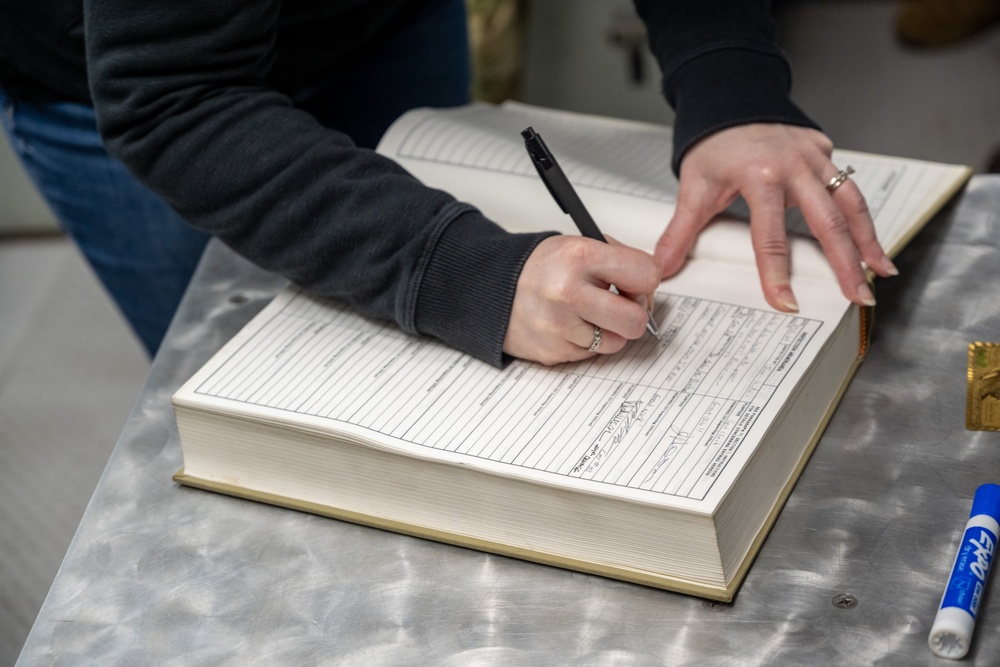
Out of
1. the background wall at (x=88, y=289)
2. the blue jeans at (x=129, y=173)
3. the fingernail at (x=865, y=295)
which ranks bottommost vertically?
the background wall at (x=88, y=289)

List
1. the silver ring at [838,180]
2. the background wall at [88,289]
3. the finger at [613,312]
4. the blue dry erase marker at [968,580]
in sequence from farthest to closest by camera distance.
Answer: the background wall at [88,289], the silver ring at [838,180], the finger at [613,312], the blue dry erase marker at [968,580]

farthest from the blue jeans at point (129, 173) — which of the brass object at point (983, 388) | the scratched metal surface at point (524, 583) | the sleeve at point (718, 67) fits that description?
the brass object at point (983, 388)

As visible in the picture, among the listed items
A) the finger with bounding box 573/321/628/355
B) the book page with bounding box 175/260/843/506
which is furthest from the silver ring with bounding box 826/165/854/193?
the finger with bounding box 573/321/628/355

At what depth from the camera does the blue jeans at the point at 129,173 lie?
38.4 inches

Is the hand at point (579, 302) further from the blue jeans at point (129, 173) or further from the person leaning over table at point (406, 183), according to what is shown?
the blue jeans at point (129, 173)

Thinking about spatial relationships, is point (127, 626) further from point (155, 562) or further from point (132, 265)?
point (132, 265)

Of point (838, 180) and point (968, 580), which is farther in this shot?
point (838, 180)

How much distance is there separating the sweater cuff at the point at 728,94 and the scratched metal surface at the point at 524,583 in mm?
198

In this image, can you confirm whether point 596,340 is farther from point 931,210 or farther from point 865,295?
point 931,210

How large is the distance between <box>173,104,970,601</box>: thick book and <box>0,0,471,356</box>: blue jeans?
34 centimetres

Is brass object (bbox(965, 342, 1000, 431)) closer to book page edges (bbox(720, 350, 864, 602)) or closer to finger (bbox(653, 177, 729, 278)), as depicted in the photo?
book page edges (bbox(720, 350, 864, 602))

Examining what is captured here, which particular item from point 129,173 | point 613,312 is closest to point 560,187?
point 613,312

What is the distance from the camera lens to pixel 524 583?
1.83 feet

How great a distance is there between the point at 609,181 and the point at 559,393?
258mm
